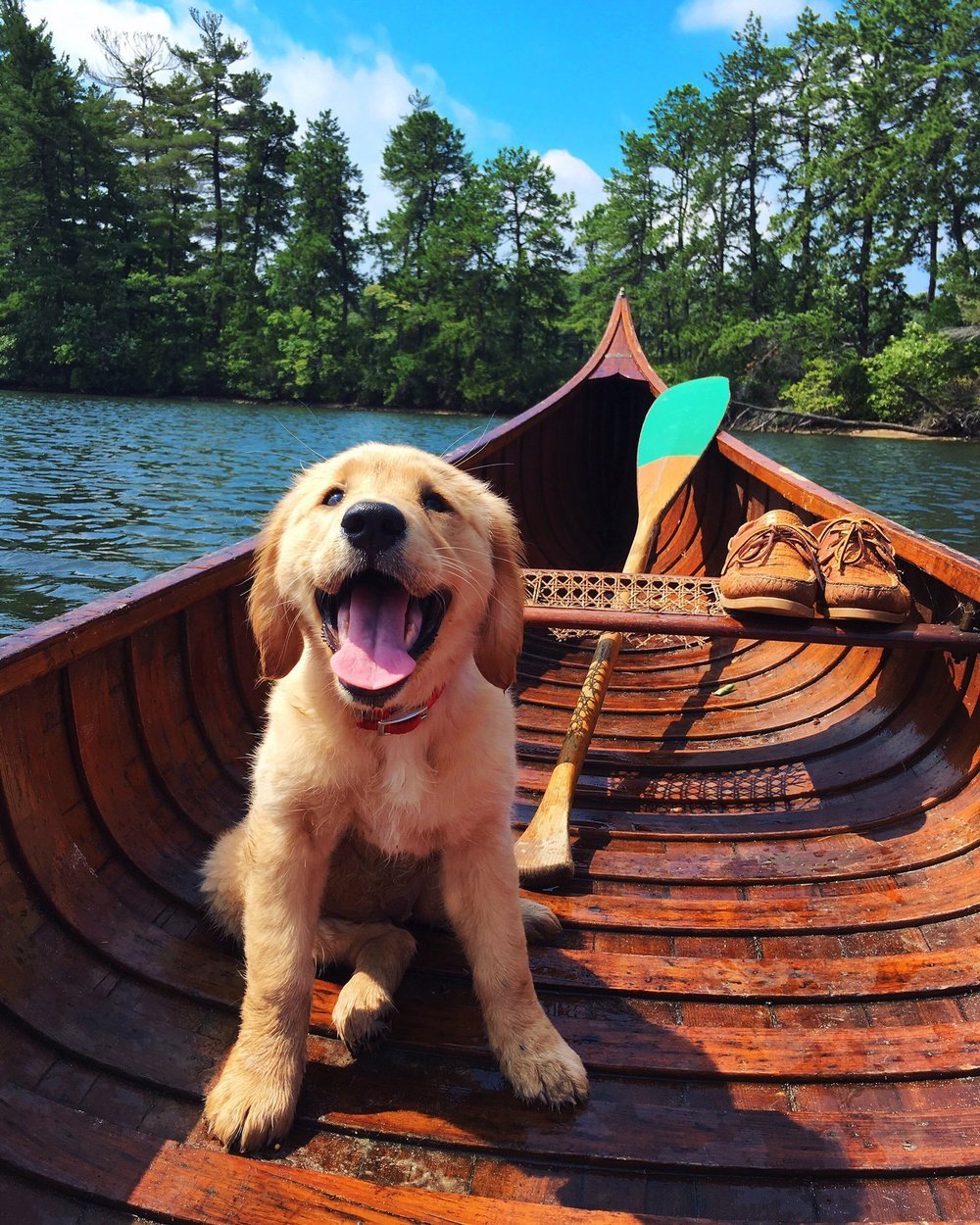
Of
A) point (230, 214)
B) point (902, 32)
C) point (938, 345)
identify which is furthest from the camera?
point (230, 214)

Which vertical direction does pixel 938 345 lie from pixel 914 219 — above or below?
below

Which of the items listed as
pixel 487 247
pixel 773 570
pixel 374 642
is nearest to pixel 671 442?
pixel 773 570

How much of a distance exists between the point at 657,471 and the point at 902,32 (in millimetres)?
47229

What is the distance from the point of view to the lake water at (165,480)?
1131 centimetres

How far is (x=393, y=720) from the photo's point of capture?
6.20ft

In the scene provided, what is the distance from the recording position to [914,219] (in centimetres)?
4194

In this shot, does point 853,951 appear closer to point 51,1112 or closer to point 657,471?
point 51,1112

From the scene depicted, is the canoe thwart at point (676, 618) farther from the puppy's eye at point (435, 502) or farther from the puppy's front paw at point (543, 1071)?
the puppy's front paw at point (543, 1071)

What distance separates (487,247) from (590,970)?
52.9 meters

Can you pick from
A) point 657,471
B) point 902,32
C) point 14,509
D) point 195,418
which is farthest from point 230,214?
point 657,471

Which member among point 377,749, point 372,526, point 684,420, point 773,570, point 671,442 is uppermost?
point 372,526

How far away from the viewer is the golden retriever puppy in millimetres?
1834

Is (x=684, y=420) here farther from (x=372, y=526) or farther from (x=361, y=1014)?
(x=361, y=1014)

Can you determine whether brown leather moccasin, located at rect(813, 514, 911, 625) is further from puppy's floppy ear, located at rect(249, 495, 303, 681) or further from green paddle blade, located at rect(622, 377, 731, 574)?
puppy's floppy ear, located at rect(249, 495, 303, 681)
